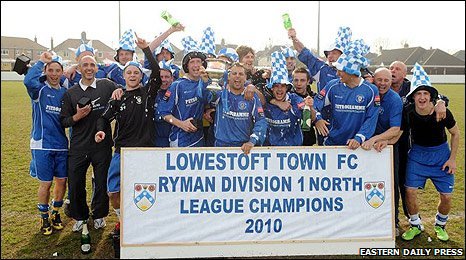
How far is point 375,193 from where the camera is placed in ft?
15.1

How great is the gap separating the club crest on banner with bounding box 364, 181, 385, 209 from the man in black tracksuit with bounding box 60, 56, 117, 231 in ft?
10.1

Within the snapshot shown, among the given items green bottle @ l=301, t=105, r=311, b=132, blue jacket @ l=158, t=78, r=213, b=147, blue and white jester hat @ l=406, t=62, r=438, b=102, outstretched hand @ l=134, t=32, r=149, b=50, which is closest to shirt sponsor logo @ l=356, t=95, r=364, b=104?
green bottle @ l=301, t=105, r=311, b=132

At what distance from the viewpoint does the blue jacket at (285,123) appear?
4.98 meters

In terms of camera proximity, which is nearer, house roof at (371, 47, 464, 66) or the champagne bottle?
the champagne bottle

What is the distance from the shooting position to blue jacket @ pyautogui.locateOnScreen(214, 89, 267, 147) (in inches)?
185

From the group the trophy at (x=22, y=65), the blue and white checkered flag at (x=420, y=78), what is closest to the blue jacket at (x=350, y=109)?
the blue and white checkered flag at (x=420, y=78)

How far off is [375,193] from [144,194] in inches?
102

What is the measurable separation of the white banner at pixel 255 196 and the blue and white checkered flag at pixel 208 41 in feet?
6.44

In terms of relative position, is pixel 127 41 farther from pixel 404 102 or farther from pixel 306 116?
pixel 404 102

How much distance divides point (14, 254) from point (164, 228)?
5.81ft

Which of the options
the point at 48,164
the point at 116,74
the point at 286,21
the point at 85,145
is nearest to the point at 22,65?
the point at 116,74

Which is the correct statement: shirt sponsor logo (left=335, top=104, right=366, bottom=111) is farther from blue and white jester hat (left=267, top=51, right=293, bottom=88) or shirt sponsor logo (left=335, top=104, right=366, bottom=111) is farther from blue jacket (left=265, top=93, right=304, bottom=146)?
blue and white jester hat (left=267, top=51, right=293, bottom=88)

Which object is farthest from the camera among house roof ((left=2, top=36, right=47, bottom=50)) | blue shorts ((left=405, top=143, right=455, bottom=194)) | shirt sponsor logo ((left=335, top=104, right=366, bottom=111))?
house roof ((left=2, top=36, right=47, bottom=50))
